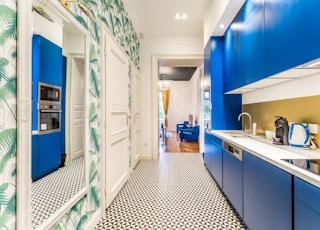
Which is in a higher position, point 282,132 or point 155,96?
point 155,96

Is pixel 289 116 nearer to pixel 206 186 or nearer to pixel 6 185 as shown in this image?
pixel 206 186

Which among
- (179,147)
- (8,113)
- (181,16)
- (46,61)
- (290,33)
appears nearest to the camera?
(8,113)

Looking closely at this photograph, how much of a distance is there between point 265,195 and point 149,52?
4335 mm

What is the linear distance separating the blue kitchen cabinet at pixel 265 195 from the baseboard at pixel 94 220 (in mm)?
1480

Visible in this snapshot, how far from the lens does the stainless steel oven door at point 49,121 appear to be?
54.2 inches

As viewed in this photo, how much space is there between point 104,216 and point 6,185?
1527 mm

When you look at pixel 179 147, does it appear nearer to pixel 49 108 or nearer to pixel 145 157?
pixel 145 157

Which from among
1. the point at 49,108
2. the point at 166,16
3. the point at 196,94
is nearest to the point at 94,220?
the point at 49,108

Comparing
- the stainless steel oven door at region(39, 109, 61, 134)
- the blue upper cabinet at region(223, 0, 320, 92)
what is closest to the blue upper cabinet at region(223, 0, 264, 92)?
the blue upper cabinet at region(223, 0, 320, 92)

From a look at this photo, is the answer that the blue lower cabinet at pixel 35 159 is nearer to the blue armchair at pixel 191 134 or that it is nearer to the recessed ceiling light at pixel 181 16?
the recessed ceiling light at pixel 181 16

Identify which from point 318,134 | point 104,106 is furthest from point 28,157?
point 318,134

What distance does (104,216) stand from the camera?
2305 mm

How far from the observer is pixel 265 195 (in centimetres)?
149

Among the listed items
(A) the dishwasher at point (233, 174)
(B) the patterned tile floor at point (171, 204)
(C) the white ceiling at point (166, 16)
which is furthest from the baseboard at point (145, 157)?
(C) the white ceiling at point (166, 16)
